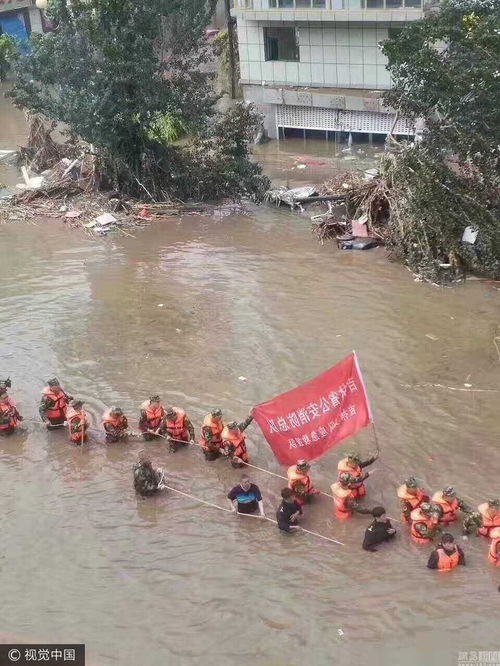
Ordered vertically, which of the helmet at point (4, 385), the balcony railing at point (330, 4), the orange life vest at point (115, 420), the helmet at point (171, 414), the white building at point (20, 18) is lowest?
the orange life vest at point (115, 420)

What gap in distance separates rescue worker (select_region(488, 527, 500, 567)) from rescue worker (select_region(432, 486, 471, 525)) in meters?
A: 0.67

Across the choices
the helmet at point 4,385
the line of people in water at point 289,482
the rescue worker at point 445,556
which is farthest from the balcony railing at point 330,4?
the rescue worker at point 445,556

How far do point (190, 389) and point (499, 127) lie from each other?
9.18 metres

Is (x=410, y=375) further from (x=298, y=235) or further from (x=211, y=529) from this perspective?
(x=298, y=235)

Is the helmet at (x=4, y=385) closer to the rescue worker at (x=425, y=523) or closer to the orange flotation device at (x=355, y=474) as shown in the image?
the orange flotation device at (x=355, y=474)

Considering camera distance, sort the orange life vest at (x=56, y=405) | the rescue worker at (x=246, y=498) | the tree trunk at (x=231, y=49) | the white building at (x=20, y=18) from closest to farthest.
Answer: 1. the rescue worker at (x=246, y=498)
2. the orange life vest at (x=56, y=405)
3. the tree trunk at (x=231, y=49)
4. the white building at (x=20, y=18)

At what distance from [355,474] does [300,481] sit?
727mm

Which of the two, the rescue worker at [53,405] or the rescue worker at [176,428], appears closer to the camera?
the rescue worker at [176,428]

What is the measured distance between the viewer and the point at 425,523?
28.8 feet

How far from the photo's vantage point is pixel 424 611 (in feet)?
25.8

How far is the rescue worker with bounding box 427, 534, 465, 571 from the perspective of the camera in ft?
27.3

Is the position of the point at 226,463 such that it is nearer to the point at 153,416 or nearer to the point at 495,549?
the point at 153,416

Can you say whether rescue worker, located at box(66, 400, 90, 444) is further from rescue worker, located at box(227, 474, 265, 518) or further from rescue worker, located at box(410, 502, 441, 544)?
rescue worker, located at box(410, 502, 441, 544)

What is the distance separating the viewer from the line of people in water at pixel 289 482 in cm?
876
